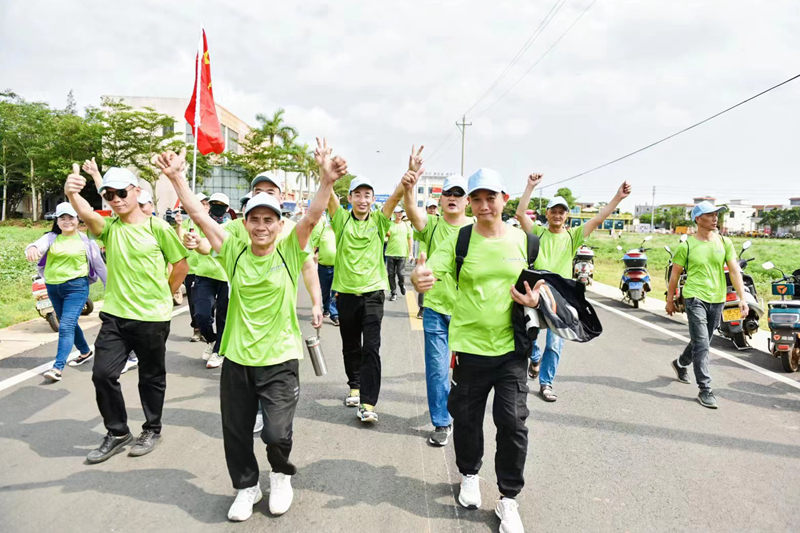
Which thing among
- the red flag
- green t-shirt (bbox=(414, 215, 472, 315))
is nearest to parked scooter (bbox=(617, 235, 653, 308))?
green t-shirt (bbox=(414, 215, 472, 315))

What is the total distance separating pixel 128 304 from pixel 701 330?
5.31 metres

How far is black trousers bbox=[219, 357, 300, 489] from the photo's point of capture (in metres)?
2.97

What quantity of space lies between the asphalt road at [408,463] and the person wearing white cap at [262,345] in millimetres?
270

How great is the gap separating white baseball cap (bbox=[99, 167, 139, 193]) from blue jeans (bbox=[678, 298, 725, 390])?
5230mm

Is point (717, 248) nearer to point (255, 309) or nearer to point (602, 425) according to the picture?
point (602, 425)

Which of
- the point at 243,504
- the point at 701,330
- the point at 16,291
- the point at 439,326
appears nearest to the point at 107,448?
the point at 243,504

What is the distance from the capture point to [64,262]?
5516 millimetres

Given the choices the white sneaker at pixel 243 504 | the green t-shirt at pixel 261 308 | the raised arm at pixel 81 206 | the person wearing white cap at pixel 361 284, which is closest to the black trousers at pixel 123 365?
the raised arm at pixel 81 206

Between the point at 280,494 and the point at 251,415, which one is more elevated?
the point at 251,415

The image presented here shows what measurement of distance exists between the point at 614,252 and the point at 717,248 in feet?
119

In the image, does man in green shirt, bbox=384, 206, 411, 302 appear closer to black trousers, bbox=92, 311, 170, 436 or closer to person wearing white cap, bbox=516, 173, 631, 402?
person wearing white cap, bbox=516, 173, 631, 402

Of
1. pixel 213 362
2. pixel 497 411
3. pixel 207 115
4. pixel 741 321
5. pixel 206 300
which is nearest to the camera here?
pixel 497 411

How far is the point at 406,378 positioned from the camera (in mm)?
5801

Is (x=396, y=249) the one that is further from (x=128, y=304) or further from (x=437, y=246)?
(x=128, y=304)
